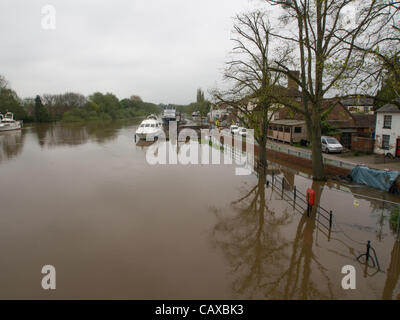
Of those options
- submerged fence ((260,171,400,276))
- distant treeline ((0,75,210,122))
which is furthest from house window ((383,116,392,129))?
distant treeline ((0,75,210,122))

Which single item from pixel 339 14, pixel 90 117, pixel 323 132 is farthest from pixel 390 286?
pixel 90 117

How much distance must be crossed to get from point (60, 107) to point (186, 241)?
89059 millimetres

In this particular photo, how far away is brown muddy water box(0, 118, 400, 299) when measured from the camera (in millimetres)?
5750

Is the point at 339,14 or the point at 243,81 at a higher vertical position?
the point at 339,14

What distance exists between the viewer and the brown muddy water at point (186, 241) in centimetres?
575

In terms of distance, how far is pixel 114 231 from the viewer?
830 cm

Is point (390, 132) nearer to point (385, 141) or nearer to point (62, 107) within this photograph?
point (385, 141)

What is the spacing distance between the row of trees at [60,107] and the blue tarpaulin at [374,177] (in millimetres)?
72313

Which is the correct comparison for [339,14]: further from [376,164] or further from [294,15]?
[376,164]

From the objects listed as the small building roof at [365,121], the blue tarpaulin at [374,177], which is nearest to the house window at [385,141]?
the blue tarpaulin at [374,177]

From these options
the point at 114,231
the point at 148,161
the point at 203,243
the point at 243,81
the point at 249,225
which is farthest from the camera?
the point at 148,161

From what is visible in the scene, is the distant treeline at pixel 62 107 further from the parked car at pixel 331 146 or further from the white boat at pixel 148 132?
the parked car at pixel 331 146

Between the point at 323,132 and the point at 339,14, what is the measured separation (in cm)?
1376

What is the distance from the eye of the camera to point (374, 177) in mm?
12758
